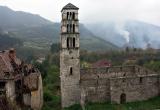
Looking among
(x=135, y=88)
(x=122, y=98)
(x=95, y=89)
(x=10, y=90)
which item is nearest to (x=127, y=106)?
(x=122, y=98)

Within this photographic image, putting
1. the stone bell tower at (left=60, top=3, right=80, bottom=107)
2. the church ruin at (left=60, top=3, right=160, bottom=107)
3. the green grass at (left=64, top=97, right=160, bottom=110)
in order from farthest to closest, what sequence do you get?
the stone bell tower at (left=60, top=3, right=80, bottom=107)
the church ruin at (left=60, top=3, right=160, bottom=107)
the green grass at (left=64, top=97, right=160, bottom=110)

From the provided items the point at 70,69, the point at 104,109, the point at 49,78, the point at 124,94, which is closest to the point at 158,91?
the point at 124,94

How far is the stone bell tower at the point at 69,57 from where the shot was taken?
157 ft

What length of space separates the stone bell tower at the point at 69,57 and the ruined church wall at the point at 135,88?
479cm

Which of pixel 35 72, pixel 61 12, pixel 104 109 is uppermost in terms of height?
pixel 61 12

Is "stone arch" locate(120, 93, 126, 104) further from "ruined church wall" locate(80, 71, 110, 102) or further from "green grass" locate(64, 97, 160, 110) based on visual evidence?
"ruined church wall" locate(80, 71, 110, 102)

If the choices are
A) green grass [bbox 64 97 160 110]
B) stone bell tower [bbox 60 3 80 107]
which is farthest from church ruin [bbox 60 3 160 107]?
green grass [bbox 64 97 160 110]

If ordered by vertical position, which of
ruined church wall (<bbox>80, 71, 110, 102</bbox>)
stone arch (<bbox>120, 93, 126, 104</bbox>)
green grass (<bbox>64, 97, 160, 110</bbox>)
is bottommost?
green grass (<bbox>64, 97, 160, 110</bbox>)

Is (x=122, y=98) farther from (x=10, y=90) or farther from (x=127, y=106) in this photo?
(x=10, y=90)

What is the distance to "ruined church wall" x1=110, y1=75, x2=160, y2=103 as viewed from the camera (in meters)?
47.0

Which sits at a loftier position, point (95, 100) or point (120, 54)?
point (120, 54)

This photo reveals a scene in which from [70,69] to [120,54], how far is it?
208ft

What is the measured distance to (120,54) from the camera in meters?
110

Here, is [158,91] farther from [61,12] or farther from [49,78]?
[49,78]
